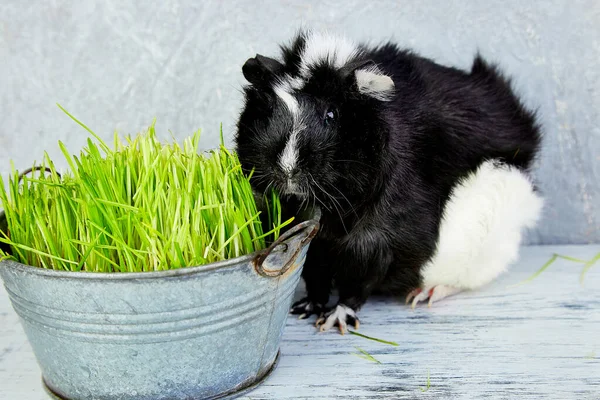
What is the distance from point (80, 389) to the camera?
1229mm

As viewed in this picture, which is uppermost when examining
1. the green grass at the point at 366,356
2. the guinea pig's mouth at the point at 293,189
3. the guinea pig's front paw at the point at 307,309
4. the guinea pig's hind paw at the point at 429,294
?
the guinea pig's mouth at the point at 293,189

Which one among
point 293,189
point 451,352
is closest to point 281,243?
point 293,189

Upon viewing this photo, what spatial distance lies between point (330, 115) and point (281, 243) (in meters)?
0.33

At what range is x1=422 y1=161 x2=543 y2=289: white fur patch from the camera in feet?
5.54

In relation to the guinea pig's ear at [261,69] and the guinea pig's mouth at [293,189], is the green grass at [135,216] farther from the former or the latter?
the guinea pig's ear at [261,69]

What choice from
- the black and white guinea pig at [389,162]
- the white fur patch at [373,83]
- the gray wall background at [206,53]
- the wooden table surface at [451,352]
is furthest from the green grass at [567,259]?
the white fur patch at [373,83]

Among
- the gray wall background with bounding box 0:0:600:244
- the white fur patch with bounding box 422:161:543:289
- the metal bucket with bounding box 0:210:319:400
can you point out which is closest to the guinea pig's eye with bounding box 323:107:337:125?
the metal bucket with bounding box 0:210:319:400

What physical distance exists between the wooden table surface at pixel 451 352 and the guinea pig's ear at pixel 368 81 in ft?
1.85

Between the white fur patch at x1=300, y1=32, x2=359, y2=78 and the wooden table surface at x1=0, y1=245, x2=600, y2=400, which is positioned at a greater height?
the white fur patch at x1=300, y1=32, x2=359, y2=78

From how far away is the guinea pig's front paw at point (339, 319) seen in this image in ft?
5.34

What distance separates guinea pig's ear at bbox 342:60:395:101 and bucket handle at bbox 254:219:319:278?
0.32 m

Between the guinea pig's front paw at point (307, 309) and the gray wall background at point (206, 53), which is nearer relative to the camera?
the guinea pig's front paw at point (307, 309)

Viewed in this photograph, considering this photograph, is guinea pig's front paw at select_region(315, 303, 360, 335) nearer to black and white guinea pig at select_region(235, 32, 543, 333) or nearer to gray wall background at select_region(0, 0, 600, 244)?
black and white guinea pig at select_region(235, 32, 543, 333)

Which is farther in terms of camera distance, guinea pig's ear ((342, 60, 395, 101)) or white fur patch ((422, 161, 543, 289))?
white fur patch ((422, 161, 543, 289))
